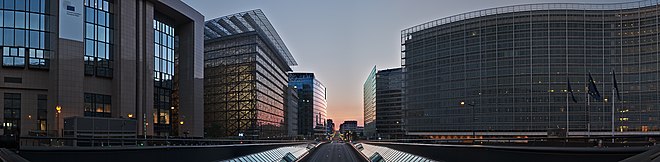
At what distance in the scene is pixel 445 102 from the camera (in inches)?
4897

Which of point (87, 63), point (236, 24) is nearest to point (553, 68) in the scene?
point (236, 24)

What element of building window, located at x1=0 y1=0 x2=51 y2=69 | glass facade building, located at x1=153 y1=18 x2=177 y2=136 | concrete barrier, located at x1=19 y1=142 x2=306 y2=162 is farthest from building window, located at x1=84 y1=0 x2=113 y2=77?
concrete barrier, located at x1=19 y1=142 x2=306 y2=162

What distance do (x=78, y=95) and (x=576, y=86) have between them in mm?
93634

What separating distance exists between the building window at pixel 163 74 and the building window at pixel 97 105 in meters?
10.6

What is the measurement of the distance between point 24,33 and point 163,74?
2227cm

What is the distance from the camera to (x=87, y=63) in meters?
59.6

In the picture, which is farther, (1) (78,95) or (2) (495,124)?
(2) (495,124)

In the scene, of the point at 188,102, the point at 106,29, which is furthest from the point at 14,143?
the point at 188,102

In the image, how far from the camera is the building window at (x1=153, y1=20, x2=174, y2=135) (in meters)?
73.2

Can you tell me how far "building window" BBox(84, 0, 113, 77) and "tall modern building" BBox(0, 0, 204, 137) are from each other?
0.11 metres

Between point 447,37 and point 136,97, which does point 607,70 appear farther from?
point 136,97

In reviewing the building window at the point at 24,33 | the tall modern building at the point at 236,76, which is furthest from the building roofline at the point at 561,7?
the building window at the point at 24,33

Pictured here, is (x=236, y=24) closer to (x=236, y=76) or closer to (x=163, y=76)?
(x=236, y=76)

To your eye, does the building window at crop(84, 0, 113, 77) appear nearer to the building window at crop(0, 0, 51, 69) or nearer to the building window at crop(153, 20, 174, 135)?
the building window at crop(0, 0, 51, 69)
